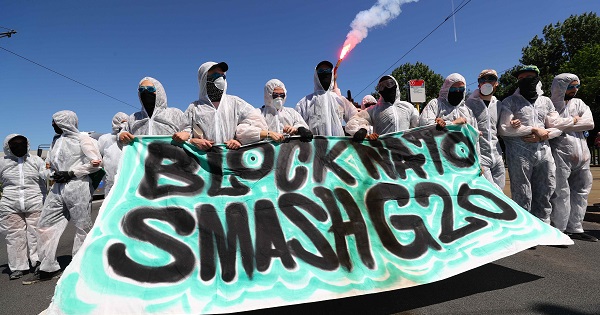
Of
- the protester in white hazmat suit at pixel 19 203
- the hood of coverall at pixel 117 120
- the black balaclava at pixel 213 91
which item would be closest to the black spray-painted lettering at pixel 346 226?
the black balaclava at pixel 213 91

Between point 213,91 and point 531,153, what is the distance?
4.18 meters

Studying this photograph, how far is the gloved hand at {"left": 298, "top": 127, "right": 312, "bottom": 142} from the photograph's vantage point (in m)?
3.52

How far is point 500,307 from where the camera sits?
2.72 meters

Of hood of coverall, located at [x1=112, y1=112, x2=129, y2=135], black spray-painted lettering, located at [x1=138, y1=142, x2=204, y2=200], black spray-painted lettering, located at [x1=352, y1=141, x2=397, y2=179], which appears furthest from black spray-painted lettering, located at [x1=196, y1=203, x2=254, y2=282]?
hood of coverall, located at [x1=112, y1=112, x2=129, y2=135]

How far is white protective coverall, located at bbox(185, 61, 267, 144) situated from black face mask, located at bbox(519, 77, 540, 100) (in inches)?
141

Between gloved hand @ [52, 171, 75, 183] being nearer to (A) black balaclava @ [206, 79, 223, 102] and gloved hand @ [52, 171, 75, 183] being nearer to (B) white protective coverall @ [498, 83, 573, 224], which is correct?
(A) black balaclava @ [206, 79, 223, 102]

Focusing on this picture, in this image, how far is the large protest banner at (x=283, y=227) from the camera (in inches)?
94.0

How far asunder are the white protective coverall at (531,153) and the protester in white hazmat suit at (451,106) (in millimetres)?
584

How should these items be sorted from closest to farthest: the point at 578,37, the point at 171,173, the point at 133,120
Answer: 1. the point at 171,173
2. the point at 133,120
3. the point at 578,37

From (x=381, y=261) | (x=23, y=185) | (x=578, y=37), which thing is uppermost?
(x=578, y=37)

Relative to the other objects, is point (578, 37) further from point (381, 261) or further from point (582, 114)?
point (381, 261)

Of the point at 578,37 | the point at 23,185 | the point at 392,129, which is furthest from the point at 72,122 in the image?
the point at 578,37

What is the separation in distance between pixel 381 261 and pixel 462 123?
2228 millimetres

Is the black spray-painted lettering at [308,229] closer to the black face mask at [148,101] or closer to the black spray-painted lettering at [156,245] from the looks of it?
the black spray-painted lettering at [156,245]
